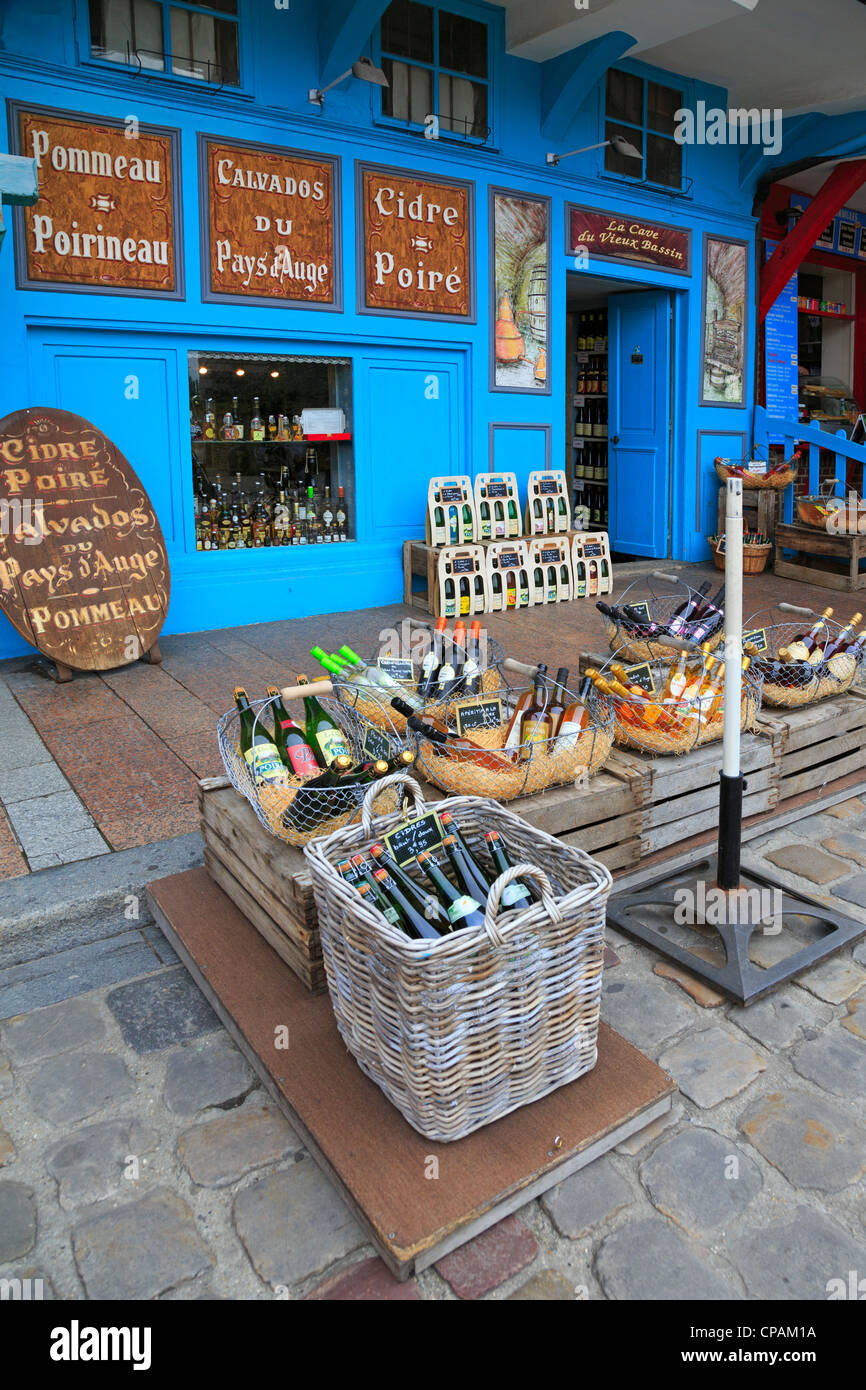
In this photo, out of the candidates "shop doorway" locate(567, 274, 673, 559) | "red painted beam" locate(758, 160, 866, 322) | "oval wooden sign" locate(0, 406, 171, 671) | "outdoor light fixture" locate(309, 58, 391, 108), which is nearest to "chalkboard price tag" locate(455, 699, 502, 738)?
"oval wooden sign" locate(0, 406, 171, 671)

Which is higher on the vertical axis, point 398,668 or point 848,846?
point 398,668

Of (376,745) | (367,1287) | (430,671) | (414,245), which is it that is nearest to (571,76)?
(414,245)

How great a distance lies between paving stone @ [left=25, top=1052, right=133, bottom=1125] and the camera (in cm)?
239

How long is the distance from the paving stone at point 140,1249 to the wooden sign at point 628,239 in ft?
28.0

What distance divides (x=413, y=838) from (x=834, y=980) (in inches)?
54.7

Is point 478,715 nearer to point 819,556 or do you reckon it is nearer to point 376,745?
point 376,745

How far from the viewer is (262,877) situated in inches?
112

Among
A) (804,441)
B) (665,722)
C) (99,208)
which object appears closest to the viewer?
(665,722)

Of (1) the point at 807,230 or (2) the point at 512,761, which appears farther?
(1) the point at 807,230

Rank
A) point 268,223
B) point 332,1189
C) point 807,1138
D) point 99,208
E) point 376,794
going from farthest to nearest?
point 268,223 < point 99,208 < point 376,794 < point 807,1138 < point 332,1189

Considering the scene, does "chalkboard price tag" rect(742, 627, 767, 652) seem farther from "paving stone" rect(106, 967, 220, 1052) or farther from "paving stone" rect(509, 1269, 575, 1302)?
"paving stone" rect(509, 1269, 575, 1302)

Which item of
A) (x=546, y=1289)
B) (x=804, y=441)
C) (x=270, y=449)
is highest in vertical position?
(x=804, y=441)

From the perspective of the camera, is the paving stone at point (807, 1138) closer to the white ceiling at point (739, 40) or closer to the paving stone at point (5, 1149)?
the paving stone at point (5, 1149)

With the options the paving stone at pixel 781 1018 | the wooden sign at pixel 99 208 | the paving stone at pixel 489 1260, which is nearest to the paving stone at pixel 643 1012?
the paving stone at pixel 781 1018
